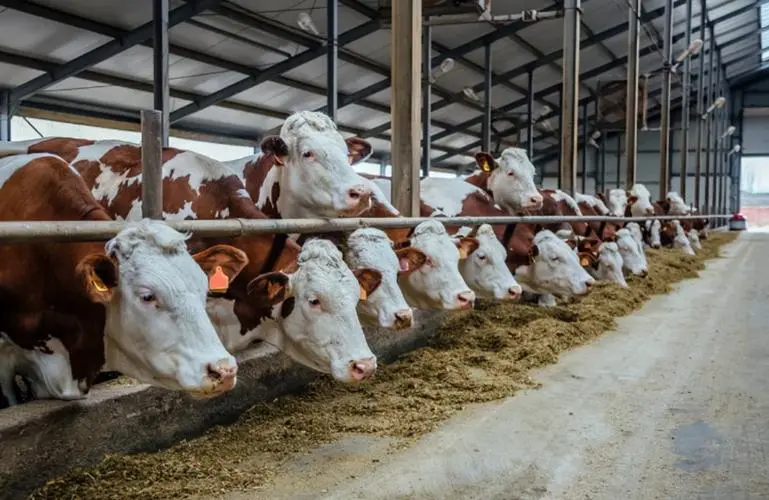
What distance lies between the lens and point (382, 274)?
3.75 meters

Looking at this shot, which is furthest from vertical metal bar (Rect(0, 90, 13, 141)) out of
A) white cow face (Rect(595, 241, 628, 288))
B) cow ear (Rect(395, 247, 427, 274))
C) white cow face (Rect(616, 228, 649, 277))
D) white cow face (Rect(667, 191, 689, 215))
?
white cow face (Rect(667, 191, 689, 215))

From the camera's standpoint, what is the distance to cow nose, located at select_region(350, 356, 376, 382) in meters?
3.17

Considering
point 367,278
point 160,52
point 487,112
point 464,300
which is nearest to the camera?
point 367,278

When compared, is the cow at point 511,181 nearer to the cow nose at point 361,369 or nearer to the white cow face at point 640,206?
the cow nose at point 361,369

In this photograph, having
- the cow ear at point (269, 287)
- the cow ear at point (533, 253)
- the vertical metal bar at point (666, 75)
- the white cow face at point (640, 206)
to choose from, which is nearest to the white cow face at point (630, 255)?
the cow ear at point (533, 253)

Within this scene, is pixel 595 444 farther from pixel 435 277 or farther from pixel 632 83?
pixel 632 83

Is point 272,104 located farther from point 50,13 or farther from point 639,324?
point 639,324

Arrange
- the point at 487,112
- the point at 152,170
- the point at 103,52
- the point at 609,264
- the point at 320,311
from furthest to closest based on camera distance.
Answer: the point at 487,112 → the point at 103,52 → the point at 609,264 → the point at 320,311 → the point at 152,170

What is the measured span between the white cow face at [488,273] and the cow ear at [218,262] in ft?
9.75

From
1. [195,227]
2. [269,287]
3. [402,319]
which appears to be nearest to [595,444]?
[402,319]

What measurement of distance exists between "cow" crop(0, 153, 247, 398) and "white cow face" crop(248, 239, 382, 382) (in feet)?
A: 1.83

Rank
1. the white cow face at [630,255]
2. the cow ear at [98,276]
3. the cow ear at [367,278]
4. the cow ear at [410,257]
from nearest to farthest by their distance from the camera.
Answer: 1. the cow ear at [98,276]
2. the cow ear at [367,278]
3. the cow ear at [410,257]
4. the white cow face at [630,255]

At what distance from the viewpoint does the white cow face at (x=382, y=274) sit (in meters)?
3.92

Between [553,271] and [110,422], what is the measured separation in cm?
450
